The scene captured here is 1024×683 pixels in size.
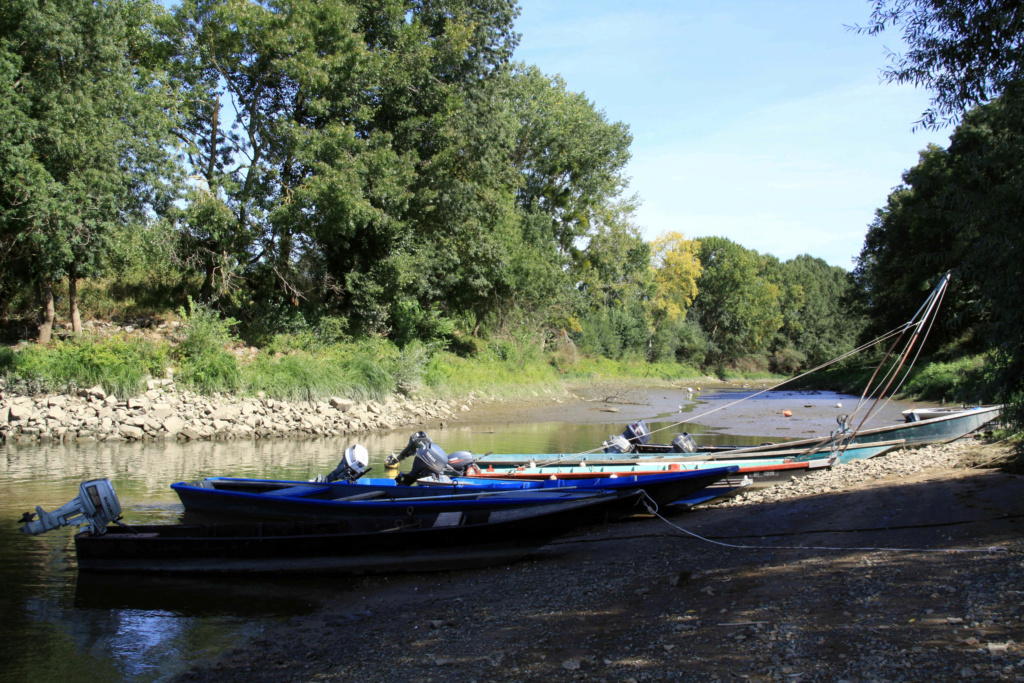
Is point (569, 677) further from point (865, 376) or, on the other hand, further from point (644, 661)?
point (865, 376)

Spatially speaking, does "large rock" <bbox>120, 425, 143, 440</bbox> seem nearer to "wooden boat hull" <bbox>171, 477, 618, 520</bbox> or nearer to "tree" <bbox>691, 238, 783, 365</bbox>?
"wooden boat hull" <bbox>171, 477, 618, 520</bbox>

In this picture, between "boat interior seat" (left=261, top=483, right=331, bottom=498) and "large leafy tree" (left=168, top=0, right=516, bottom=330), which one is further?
"large leafy tree" (left=168, top=0, right=516, bottom=330)

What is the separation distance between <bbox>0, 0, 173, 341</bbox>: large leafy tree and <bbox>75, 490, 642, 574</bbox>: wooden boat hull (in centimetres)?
1459

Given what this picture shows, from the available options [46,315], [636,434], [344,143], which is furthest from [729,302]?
[46,315]

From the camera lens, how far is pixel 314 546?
9195 mm

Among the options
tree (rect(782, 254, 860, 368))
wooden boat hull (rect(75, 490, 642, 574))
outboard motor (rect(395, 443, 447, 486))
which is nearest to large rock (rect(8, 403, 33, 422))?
wooden boat hull (rect(75, 490, 642, 574))

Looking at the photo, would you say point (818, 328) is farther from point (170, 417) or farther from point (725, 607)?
point (725, 607)

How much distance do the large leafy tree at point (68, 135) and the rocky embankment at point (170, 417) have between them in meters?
4.04

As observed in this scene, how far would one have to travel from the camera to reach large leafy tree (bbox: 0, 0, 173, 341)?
774 inches

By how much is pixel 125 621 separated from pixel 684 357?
6512cm

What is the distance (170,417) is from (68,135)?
870 centimetres

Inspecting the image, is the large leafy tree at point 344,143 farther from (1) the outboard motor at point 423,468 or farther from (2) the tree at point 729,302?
(2) the tree at point 729,302

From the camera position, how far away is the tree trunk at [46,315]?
22984 mm

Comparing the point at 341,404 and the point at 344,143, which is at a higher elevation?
the point at 344,143
